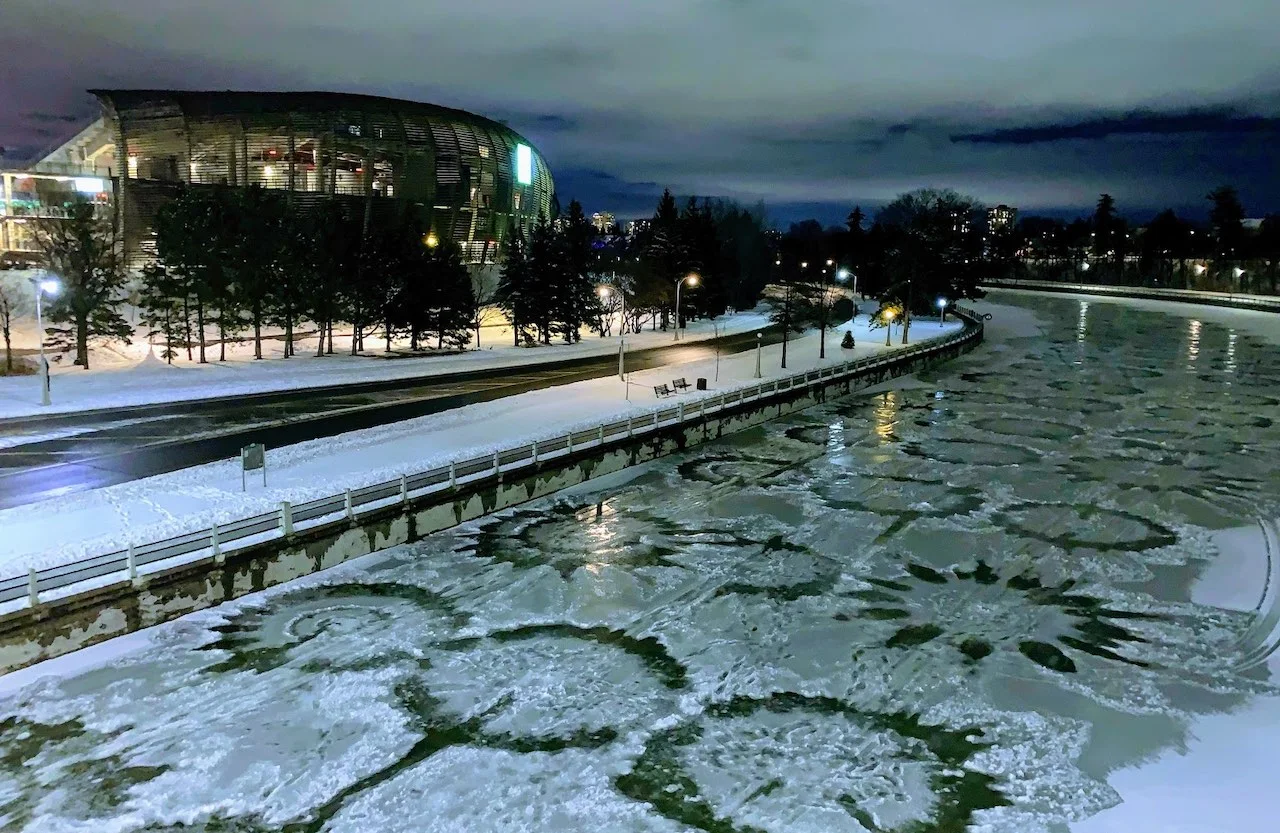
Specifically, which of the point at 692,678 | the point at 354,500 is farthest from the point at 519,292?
the point at 692,678

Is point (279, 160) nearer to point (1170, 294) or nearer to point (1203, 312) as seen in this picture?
point (1203, 312)

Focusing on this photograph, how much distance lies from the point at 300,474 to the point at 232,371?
20.8 m

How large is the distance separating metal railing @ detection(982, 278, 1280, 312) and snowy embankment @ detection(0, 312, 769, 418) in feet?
285

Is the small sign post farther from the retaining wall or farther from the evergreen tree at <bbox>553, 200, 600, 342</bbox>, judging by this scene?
the evergreen tree at <bbox>553, 200, 600, 342</bbox>

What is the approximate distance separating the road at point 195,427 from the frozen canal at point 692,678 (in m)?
8.16

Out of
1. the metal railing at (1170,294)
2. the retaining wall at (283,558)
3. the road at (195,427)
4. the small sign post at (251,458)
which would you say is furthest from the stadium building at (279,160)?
the metal railing at (1170,294)

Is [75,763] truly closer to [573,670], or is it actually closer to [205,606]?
[205,606]

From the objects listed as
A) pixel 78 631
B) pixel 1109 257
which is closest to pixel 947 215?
pixel 78 631

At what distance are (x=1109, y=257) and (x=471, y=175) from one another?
466 feet

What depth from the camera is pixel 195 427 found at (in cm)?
2923

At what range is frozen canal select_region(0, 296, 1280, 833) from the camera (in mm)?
12445

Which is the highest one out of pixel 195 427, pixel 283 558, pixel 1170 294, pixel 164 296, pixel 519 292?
pixel 1170 294

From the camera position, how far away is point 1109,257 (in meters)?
Answer: 172

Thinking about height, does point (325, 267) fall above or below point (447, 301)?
above
